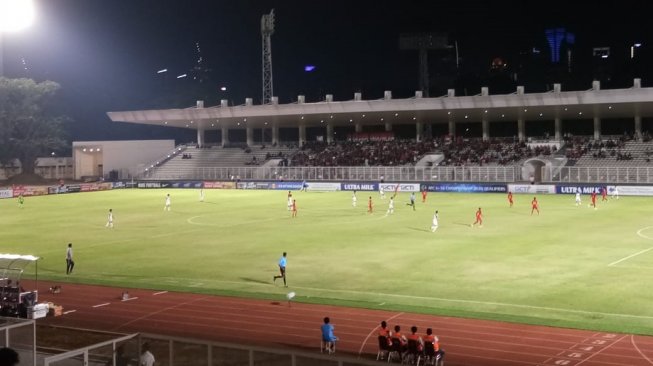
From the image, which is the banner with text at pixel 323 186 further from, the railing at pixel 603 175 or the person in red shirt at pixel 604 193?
the person in red shirt at pixel 604 193

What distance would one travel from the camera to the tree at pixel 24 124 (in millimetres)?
100625

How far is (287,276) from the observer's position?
2758cm

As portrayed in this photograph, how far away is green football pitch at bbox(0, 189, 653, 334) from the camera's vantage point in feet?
73.9

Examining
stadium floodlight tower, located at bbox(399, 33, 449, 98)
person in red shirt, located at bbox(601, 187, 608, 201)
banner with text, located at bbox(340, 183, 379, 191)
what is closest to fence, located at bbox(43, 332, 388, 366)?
person in red shirt, located at bbox(601, 187, 608, 201)

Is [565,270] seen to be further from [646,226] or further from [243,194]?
[243,194]

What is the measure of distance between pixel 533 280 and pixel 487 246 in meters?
8.36

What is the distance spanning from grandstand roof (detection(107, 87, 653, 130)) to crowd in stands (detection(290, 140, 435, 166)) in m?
3.29

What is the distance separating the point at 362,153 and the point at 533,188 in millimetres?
25684

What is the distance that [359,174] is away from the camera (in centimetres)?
7938

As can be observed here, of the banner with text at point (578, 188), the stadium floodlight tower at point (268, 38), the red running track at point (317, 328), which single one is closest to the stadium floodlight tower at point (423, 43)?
the stadium floodlight tower at point (268, 38)

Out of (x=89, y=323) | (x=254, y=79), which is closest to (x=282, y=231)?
(x=89, y=323)

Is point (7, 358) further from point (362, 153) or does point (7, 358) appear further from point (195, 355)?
point (362, 153)

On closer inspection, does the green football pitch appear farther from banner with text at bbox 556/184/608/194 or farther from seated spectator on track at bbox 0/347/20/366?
seated spectator on track at bbox 0/347/20/366

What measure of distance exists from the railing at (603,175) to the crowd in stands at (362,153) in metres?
18.2
